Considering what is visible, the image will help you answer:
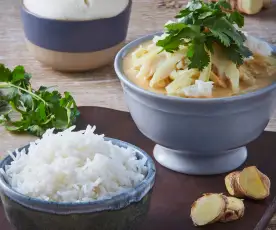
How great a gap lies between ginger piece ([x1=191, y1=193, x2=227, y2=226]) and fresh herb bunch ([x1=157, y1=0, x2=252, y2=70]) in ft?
0.58

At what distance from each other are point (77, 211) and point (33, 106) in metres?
0.44

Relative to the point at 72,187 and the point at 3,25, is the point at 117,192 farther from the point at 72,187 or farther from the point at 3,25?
the point at 3,25

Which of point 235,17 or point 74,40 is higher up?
point 235,17

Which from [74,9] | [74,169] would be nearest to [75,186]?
[74,169]

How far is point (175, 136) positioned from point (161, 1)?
86 centimetres

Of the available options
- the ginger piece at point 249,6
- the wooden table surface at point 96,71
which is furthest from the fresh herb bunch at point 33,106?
the ginger piece at point 249,6

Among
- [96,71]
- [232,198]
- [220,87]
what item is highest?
[220,87]

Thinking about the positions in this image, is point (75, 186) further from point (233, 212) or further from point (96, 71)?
point (96, 71)

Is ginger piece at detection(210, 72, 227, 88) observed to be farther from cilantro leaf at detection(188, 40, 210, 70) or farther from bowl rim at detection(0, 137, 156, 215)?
bowl rim at detection(0, 137, 156, 215)

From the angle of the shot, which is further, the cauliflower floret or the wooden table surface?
the wooden table surface

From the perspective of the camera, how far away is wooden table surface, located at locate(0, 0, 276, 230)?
1.35 meters

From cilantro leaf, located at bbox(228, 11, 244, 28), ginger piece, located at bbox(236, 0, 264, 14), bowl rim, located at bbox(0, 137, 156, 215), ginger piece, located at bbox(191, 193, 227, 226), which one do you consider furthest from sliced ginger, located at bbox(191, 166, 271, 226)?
ginger piece, located at bbox(236, 0, 264, 14)

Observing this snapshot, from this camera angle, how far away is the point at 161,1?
1844mm

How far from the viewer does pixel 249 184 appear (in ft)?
3.32
